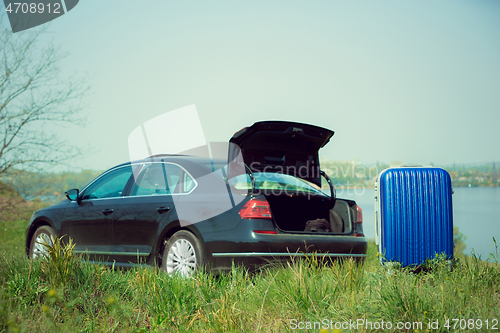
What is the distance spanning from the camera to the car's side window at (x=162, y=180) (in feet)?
16.5

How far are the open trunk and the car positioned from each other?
0.01 m

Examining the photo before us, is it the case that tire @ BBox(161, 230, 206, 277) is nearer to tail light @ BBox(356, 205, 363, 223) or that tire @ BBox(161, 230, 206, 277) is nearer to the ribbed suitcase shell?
tail light @ BBox(356, 205, 363, 223)

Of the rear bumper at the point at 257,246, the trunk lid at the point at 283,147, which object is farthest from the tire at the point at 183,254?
the trunk lid at the point at 283,147

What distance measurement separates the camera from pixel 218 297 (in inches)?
145

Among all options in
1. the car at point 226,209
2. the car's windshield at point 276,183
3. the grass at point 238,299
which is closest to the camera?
the grass at point 238,299

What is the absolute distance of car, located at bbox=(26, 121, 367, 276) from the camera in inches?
173

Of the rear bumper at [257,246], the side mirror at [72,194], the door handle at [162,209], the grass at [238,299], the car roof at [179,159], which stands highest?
the car roof at [179,159]

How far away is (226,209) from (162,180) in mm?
1293

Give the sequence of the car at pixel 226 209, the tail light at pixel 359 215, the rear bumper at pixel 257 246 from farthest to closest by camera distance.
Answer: the tail light at pixel 359 215 → the car at pixel 226 209 → the rear bumper at pixel 257 246

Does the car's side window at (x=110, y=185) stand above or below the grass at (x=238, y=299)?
above

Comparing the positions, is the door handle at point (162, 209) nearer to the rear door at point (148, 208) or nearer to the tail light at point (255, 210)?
the rear door at point (148, 208)

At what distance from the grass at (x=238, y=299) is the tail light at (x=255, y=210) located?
0.57 m

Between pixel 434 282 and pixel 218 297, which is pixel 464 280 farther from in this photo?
pixel 218 297

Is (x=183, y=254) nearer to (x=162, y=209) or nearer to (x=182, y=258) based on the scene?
(x=182, y=258)
